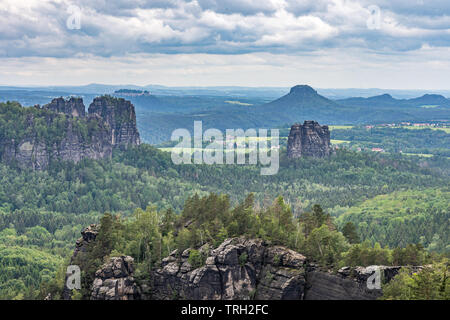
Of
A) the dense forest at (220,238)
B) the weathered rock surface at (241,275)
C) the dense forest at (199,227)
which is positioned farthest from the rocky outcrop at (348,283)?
the dense forest at (199,227)

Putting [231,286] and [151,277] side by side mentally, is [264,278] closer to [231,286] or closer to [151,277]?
[231,286]

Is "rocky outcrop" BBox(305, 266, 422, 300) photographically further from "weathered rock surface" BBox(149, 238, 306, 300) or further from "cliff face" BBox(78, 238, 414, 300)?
"weathered rock surface" BBox(149, 238, 306, 300)

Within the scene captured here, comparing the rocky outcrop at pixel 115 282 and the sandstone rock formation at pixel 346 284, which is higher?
the sandstone rock formation at pixel 346 284

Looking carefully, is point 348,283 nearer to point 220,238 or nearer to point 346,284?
point 346,284

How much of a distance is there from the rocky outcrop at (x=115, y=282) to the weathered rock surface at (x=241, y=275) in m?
3.17

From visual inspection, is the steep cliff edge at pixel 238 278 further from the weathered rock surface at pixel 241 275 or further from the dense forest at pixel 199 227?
the dense forest at pixel 199 227

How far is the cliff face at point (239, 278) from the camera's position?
210 feet

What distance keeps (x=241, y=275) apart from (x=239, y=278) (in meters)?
0.42

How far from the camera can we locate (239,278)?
68.1 meters

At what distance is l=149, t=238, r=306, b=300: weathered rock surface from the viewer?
6619 centimetres

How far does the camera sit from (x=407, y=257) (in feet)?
221

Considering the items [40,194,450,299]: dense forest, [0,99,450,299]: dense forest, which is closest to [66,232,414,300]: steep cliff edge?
[40,194,450,299]: dense forest

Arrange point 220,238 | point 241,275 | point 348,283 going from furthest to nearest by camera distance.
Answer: point 220,238
point 241,275
point 348,283

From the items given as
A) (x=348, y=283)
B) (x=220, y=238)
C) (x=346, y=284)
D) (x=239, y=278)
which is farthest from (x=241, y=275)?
(x=348, y=283)
